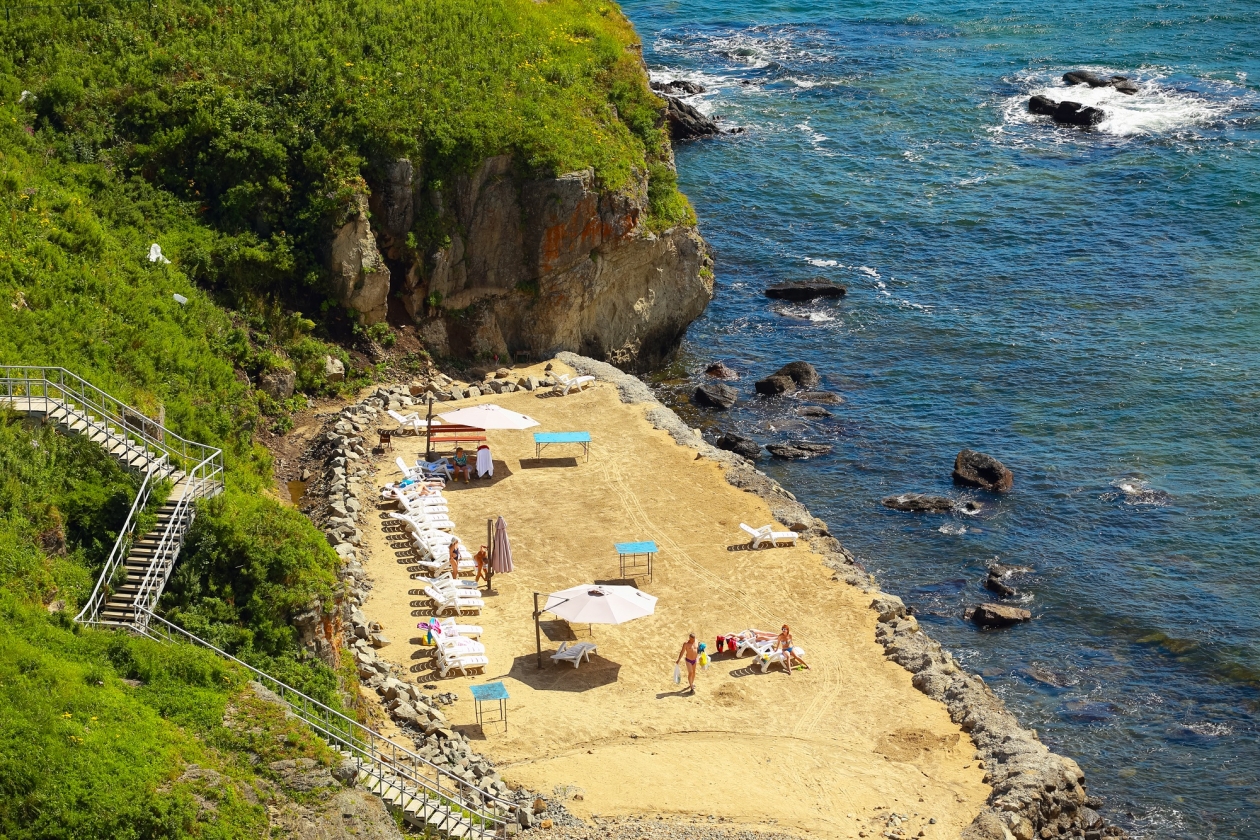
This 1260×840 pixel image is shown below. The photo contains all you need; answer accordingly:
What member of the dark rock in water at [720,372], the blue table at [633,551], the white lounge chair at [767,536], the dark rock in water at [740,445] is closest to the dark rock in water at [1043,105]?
the dark rock in water at [720,372]

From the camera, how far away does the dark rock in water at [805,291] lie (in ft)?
217

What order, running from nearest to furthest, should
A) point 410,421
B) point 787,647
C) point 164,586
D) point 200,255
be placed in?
point 164,586 < point 787,647 < point 410,421 < point 200,255

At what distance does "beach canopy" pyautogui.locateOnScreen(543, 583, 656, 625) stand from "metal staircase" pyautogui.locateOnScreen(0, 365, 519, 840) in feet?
21.9

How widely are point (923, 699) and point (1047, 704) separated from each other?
5.87 meters

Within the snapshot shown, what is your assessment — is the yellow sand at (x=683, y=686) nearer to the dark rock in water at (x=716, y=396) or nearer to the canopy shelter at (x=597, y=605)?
the canopy shelter at (x=597, y=605)

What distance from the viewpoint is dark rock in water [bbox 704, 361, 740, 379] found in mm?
59188

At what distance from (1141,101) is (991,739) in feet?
213

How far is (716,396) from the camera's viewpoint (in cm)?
5669

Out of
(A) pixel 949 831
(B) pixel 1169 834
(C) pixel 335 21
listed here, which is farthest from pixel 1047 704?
(C) pixel 335 21

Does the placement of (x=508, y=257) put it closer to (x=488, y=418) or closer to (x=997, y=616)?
(x=488, y=418)

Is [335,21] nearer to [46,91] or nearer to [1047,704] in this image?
[46,91]

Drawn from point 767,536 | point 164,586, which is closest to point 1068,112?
point 767,536

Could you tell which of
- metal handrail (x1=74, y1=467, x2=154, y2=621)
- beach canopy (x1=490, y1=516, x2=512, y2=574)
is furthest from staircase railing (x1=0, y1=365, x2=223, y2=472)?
beach canopy (x1=490, y1=516, x2=512, y2=574)

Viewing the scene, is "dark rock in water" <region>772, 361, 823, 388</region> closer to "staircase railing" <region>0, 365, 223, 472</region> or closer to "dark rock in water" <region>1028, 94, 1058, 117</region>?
"staircase railing" <region>0, 365, 223, 472</region>
